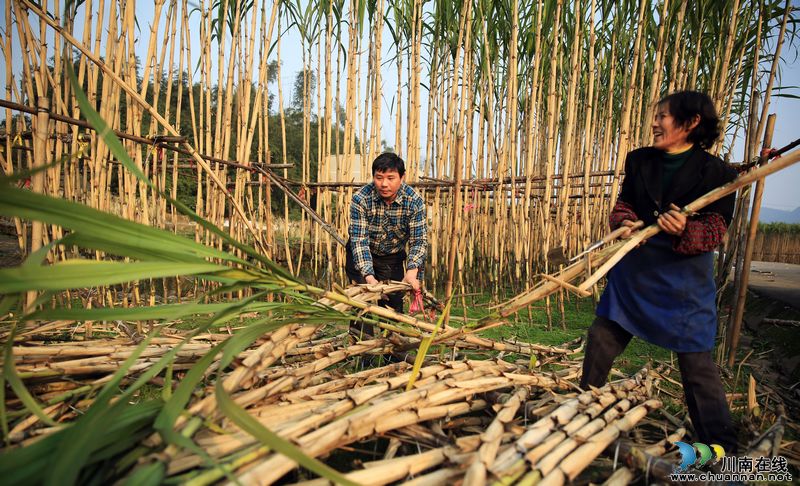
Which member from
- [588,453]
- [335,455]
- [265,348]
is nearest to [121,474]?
[265,348]

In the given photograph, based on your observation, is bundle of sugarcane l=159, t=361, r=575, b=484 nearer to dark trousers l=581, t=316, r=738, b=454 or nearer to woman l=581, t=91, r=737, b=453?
dark trousers l=581, t=316, r=738, b=454

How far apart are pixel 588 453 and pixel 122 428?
0.90 m

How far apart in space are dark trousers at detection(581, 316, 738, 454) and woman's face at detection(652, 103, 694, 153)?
27.6 inches

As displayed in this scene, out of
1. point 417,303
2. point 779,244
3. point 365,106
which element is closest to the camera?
point 417,303

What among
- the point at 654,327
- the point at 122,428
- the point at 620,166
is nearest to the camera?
the point at 122,428

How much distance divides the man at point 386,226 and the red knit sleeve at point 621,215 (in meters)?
1.01

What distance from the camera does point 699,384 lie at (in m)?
1.34

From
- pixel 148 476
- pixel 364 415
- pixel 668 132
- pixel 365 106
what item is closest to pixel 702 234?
pixel 668 132

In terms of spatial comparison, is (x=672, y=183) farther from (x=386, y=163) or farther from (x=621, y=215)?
(x=386, y=163)

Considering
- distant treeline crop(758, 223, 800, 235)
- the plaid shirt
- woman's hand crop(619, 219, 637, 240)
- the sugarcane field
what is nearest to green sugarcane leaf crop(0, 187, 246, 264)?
the sugarcane field

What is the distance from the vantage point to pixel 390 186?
2.30 meters

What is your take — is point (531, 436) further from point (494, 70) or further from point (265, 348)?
point (494, 70)

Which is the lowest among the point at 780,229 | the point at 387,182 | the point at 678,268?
the point at 780,229

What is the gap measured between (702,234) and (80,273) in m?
1.61
